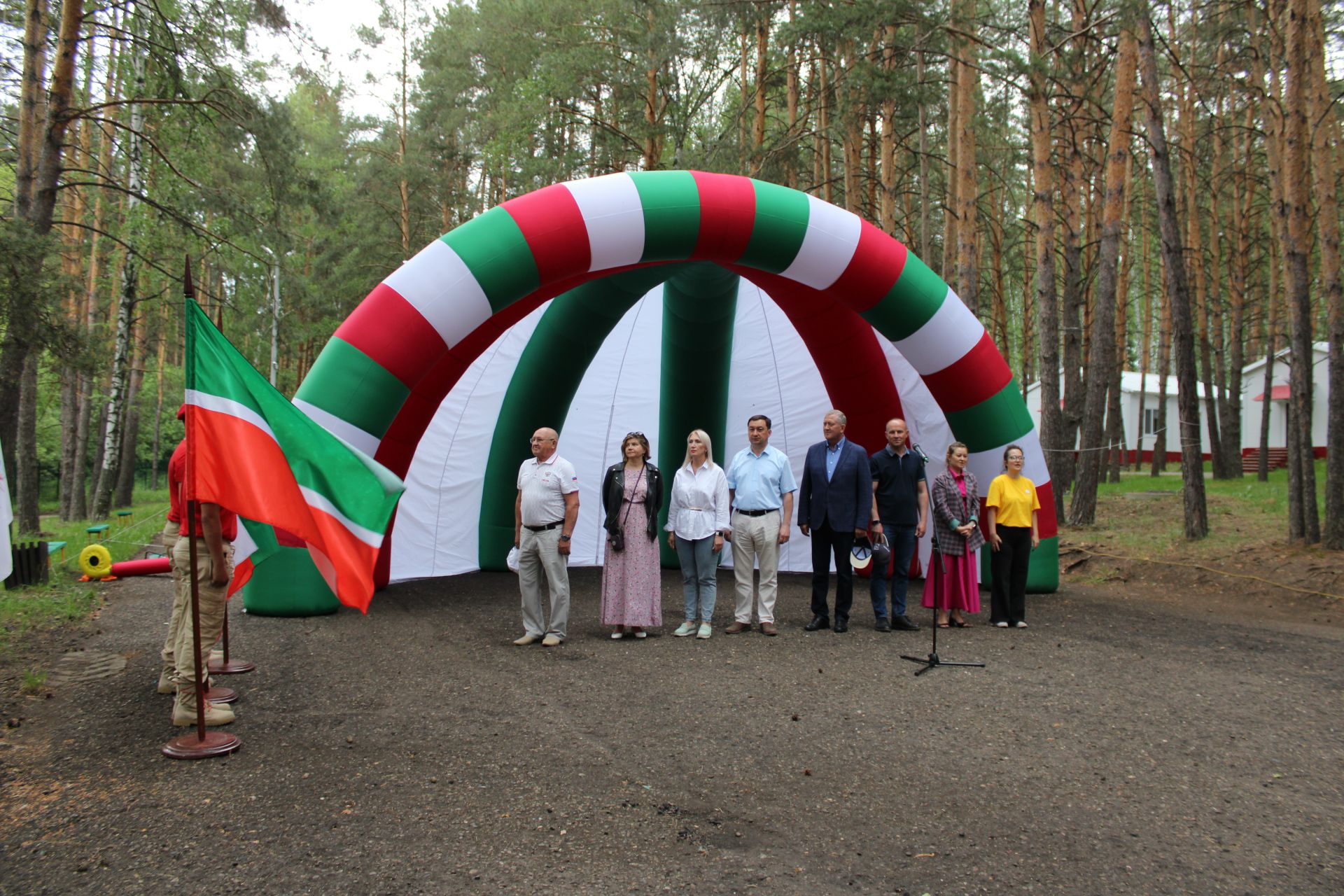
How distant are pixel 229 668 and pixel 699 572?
11.1 feet

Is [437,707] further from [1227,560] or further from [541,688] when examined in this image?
[1227,560]

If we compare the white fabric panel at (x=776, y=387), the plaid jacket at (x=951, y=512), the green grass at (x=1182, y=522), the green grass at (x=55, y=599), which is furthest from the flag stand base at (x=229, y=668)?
the green grass at (x=1182, y=522)

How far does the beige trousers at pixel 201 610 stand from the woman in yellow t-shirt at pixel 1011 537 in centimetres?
571

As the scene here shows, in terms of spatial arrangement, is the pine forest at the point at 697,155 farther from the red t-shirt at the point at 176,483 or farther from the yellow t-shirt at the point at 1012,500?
the yellow t-shirt at the point at 1012,500

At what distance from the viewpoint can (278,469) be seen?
4.34 metres

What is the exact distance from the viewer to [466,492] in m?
10.2

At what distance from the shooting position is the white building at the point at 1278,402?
88.2 ft

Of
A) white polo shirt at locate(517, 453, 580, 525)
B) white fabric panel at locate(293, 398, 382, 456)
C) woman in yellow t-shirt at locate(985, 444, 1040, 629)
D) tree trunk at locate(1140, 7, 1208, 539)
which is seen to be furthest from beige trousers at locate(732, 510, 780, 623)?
tree trunk at locate(1140, 7, 1208, 539)

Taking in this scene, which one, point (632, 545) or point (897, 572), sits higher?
point (632, 545)

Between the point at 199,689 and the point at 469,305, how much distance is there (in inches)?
149

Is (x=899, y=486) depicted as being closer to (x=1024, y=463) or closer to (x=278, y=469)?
(x=1024, y=463)

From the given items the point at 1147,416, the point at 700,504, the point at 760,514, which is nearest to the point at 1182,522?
Answer: the point at 760,514

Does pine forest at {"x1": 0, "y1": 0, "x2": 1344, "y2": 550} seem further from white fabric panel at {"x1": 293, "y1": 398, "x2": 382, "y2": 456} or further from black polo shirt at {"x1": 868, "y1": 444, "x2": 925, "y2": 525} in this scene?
black polo shirt at {"x1": 868, "y1": 444, "x2": 925, "y2": 525}

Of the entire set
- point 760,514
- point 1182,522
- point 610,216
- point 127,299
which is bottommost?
point 1182,522
